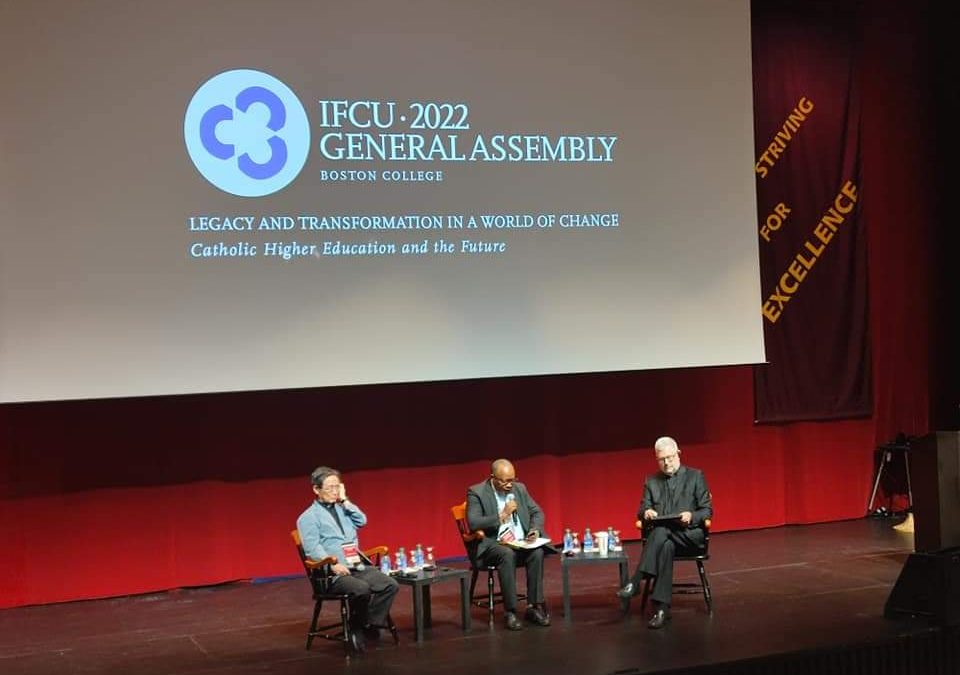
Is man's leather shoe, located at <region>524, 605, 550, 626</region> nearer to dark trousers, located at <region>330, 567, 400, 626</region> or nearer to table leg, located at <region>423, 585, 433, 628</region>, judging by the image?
table leg, located at <region>423, 585, 433, 628</region>

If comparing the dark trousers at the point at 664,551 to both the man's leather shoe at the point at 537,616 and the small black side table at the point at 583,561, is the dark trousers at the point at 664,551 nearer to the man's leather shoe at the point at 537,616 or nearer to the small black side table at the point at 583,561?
the small black side table at the point at 583,561

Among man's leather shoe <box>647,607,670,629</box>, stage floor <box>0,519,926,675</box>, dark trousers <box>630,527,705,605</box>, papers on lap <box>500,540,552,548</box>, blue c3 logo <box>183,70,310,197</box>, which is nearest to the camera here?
stage floor <box>0,519,926,675</box>

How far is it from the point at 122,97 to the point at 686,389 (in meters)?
4.37

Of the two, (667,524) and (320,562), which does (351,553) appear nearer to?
(320,562)

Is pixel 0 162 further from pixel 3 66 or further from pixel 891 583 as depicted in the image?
pixel 891 583

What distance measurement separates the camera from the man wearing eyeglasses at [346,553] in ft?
18.0

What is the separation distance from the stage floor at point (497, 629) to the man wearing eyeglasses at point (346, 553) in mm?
168

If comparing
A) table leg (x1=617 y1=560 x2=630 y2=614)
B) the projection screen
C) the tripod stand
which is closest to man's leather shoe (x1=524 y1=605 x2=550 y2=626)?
table leg (x1=617 y1=560 x2=630 y2=614)

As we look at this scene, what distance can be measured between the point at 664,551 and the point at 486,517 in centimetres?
91

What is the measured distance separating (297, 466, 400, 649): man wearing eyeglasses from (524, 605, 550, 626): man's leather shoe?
73cm

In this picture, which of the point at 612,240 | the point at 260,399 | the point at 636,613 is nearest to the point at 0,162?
the point at 260,399

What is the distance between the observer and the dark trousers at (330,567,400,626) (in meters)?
5.46

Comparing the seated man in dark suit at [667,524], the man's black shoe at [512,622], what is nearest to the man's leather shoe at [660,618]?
the seated man in dark suit at [667,524]

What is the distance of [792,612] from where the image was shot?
5.91 metres
